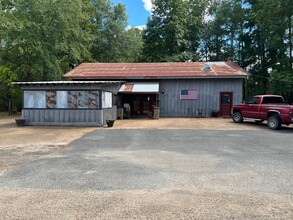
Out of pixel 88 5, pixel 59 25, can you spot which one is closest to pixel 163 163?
pixel 59 25

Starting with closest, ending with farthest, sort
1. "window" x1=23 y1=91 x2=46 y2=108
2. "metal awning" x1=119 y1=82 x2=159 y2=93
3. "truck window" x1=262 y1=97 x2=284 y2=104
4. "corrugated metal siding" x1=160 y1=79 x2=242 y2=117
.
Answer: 1. "truck window" x1=262 y1=97 x2=284 y2=104
2. "window" x1=23 y1=91 x2=46 y2=108
3. "metal awning" x1=119 y1=82 x2=159 y2=93
4. "corrugated metal siding" x1=160 y1=79 x2=242 y2=117

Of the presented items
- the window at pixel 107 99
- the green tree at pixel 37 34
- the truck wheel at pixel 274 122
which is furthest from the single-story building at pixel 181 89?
the truck wheel at pixel 274 122

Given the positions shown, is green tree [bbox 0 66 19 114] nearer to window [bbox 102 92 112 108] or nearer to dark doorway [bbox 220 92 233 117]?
window [bbox 102 92 112 108]

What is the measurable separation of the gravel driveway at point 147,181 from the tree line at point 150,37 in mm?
17512

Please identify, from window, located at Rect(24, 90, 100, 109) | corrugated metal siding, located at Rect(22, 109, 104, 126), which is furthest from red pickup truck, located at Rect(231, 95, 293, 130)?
window, located at Rect(24, 90, 100, 109)

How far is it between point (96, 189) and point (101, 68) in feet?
65.7

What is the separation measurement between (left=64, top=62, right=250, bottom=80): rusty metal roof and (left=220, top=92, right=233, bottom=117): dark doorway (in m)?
1.68

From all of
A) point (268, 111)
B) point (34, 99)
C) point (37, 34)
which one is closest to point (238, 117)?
point (268, 111)

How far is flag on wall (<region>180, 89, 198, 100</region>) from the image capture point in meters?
21.8

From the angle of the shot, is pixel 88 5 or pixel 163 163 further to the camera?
pixel 88 5

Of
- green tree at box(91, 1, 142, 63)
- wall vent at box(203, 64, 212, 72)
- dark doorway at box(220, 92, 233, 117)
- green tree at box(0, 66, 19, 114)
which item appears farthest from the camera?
green tree at box(91, 1, 142, 63)

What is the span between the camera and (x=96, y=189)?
15.7 feet

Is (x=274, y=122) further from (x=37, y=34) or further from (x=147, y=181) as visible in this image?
(x=37, y=34)

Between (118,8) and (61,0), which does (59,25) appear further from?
(118,8)
